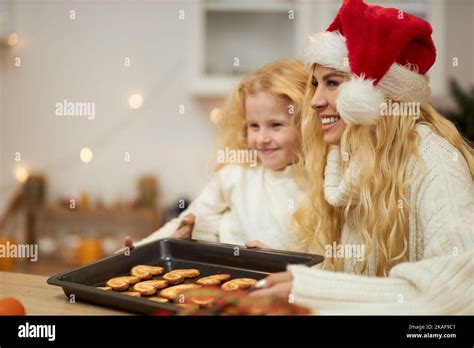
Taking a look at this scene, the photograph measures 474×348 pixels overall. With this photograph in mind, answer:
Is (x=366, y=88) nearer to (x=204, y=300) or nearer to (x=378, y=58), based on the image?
(x=378, y=58)

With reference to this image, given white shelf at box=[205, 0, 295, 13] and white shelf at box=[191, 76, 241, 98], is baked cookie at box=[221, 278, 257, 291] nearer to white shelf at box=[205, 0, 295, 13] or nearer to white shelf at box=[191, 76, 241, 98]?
white shelf at box=[191, 76, 241, 98]

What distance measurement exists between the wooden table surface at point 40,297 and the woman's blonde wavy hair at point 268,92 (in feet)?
2.58

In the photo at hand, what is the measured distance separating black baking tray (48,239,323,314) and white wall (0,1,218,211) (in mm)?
1703

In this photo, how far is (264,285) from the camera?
107 centimetres

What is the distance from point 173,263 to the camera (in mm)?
1487

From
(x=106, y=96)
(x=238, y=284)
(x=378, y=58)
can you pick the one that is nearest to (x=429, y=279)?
(x=238, y=284)

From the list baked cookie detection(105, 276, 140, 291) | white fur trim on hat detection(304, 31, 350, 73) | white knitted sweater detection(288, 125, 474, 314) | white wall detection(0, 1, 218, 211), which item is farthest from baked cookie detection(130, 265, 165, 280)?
white wall detection(0, 1, 218, 211)

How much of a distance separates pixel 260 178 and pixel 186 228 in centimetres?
30

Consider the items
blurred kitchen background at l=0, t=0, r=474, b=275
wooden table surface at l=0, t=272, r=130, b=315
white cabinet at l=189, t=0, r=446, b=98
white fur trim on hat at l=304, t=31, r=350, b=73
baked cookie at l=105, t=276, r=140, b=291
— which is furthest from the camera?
blurred kitchen background at l=0, t=0, r=474, b=275

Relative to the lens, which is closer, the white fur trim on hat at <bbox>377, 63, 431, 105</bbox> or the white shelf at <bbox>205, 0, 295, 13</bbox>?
the white fur trim on hat at <bbox>377, 63, 431, 105</bbox>

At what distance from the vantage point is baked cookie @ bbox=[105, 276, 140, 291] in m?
1.22

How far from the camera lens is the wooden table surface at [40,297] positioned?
3.59 feet
